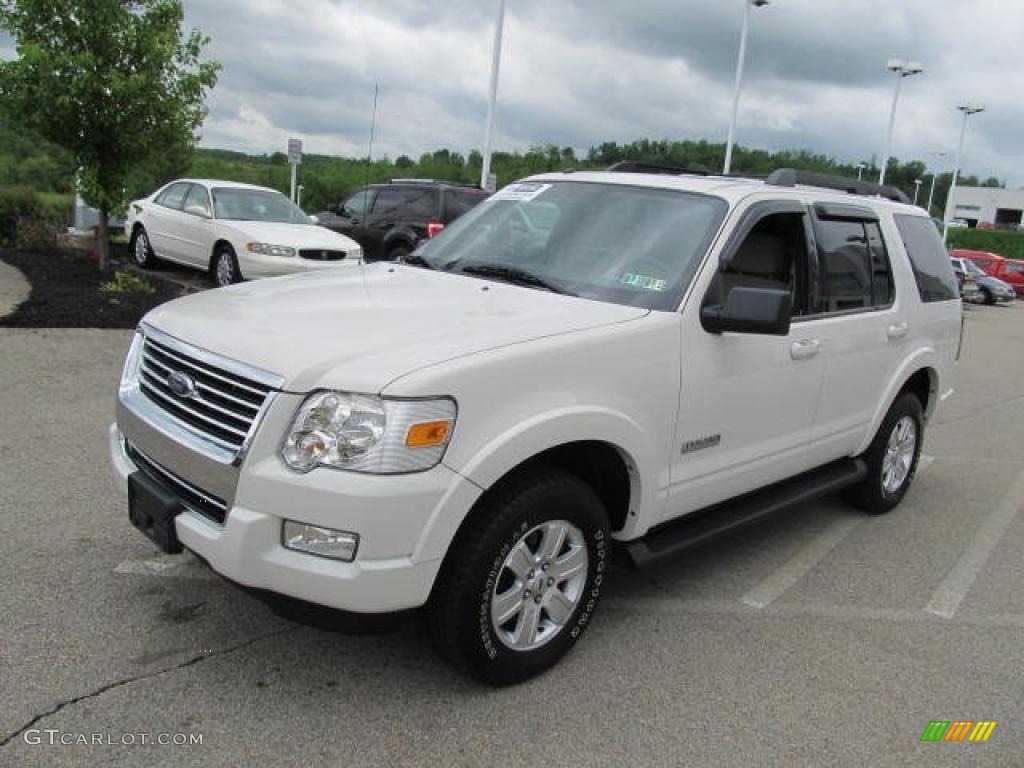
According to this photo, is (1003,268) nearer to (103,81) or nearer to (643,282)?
(103,81)

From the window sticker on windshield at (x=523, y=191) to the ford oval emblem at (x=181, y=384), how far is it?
2032 millimetres

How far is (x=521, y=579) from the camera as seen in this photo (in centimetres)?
312

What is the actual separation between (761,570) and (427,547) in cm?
244

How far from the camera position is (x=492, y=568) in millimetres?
2938

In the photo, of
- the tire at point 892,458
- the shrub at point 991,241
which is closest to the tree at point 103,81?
the tire at point 892,458

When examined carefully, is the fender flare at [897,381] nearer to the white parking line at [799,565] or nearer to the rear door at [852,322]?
the rear door at [852,322]

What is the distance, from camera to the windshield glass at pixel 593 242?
12.0ft

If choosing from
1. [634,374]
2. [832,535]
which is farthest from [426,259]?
[832,535]

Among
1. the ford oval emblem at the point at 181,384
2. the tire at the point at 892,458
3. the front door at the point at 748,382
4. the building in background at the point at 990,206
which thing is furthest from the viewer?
the building in background at the point at 990,206

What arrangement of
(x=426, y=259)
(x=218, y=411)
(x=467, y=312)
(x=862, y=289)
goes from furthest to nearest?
1. (x=862, y=289)
2. (x=426, y=259)
3. (x=467, y=312)
4. (x=218, y=411)

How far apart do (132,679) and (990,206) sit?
115216 millimetres

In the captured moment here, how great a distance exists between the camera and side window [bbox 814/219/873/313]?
443cm

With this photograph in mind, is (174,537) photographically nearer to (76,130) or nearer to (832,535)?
(832,535)

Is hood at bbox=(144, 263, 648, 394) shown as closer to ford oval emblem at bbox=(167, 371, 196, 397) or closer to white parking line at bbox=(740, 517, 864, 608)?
ford oval emblem at bbox=(167, 371, 196, 397)
